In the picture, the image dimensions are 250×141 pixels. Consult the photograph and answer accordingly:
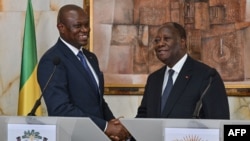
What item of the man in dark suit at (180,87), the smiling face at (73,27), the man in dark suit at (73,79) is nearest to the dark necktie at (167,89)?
the man in dark suit at (180,87)

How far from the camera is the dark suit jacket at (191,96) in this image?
3.78 m

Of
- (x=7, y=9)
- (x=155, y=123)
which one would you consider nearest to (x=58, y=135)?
(x=155, y=123)

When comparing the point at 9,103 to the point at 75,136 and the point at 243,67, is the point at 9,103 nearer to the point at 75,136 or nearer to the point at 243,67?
the point at 243,67

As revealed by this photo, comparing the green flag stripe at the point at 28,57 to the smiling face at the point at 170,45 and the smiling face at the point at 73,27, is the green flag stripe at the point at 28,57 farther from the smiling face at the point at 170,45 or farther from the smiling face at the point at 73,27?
the smiling face at the point at 170,45

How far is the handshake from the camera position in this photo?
3.53 meters

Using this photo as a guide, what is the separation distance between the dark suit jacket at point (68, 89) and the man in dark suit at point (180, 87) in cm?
35

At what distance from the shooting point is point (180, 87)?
3.90m

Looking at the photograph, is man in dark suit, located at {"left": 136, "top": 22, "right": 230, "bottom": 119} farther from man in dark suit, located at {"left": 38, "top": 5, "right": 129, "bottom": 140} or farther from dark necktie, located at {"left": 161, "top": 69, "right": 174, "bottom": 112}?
man in dark suit, located at {"left": 38, "top": 5, "right": 129, "bottom": 140}

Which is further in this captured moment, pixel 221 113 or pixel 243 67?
pixel 243 67

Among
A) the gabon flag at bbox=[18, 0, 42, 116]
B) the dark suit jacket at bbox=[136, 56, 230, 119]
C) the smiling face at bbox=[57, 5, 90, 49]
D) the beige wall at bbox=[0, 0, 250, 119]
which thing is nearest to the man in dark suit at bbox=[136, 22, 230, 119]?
the dark suit jacket at bbox=[136, 56, 230, 119]

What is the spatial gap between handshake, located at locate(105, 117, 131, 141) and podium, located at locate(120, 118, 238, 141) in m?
0.65

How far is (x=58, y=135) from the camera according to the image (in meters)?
2.85

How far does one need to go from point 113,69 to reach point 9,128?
2.59 m

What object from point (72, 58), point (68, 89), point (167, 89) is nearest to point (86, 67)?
point (72, 58)
